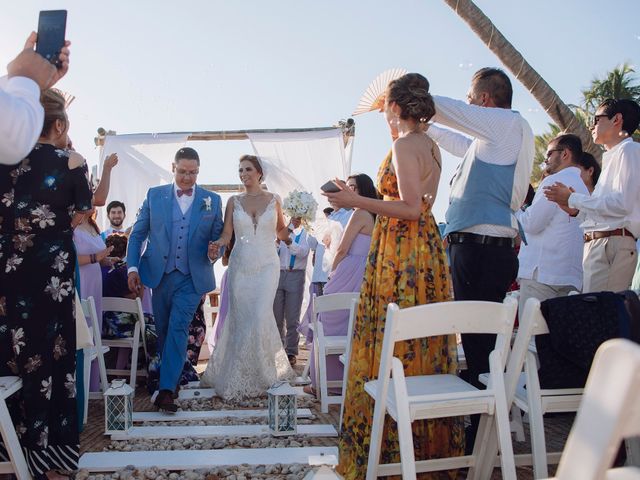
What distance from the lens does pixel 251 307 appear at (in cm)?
593

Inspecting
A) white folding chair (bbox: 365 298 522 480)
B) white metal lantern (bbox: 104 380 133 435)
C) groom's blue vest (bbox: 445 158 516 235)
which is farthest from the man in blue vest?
white metal lantern (bbox: 104 380 133 435)

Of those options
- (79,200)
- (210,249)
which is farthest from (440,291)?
(210,249)

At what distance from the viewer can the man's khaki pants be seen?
12.9 feet

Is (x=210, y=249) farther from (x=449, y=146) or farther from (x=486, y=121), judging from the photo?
(x=486, y=121)

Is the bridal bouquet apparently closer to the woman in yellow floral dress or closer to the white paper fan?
the white paper fan

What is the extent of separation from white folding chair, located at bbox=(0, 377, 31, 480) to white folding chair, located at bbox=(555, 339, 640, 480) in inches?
105

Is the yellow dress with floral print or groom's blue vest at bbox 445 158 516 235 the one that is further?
groom's blue vest at bbox 445 158 516 235

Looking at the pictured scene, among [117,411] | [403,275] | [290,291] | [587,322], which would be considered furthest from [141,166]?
[587,322]

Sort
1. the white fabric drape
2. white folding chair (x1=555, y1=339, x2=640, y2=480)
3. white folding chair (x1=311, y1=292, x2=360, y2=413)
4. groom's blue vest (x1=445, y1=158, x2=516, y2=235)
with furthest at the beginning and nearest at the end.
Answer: the white fabric drape < white folding chair (x1=311, y1=292, x2=360, y2=413) < groom's blue vest (x1=445, y1=158, x2=516, y2=235) < white folding chair (x1=555, y1=339, x2=640, y2=480)

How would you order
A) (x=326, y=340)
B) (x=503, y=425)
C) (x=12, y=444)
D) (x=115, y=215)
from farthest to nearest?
(x=115, y=215), (x=326, y=340), (x=12, y=444), (x=503, y=425)

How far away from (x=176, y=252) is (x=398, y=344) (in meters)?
2.80

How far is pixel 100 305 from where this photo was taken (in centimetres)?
534

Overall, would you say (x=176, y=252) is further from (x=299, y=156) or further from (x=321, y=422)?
(x=299, y=156)

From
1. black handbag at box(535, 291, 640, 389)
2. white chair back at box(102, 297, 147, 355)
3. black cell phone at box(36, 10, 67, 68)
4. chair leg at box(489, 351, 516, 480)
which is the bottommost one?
chair leg at box(489, 351, 516, 480)
